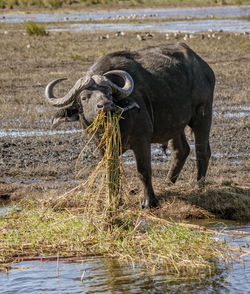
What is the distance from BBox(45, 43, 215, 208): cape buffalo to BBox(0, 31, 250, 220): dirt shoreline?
504 millimetres

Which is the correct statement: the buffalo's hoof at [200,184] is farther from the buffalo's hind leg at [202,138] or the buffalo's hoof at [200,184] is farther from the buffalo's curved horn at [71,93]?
the buffalo's curved horn at [71,93]

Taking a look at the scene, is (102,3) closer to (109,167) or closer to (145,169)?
(145,169)

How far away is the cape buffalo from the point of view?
23.7 ft

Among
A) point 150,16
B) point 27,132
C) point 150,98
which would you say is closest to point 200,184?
point 150,98

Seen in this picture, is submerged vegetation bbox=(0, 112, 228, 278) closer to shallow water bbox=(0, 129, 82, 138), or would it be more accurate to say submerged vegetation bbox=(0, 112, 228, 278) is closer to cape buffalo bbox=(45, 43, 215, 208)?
cape buffalo bbox=(45, 43, 215, 208)

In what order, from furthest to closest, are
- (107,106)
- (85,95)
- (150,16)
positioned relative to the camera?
(150,16) < (85,95) < (107,106)

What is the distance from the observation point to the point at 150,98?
324 inches

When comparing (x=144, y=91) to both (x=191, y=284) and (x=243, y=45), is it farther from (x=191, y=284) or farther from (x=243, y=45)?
(x=243, y=45)

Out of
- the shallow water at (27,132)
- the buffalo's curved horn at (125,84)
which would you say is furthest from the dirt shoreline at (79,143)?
the buffalo's curved horn at (125,84)

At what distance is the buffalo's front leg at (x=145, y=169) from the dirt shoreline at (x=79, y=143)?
0.21 m

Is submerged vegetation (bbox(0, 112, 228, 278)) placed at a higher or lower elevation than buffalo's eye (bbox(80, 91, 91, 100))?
lower

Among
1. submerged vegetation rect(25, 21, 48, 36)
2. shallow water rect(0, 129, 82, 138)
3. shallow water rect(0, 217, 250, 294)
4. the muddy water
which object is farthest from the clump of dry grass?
the muddy water

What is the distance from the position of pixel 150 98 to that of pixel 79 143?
3543mm

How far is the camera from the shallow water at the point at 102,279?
5922 millimetres
